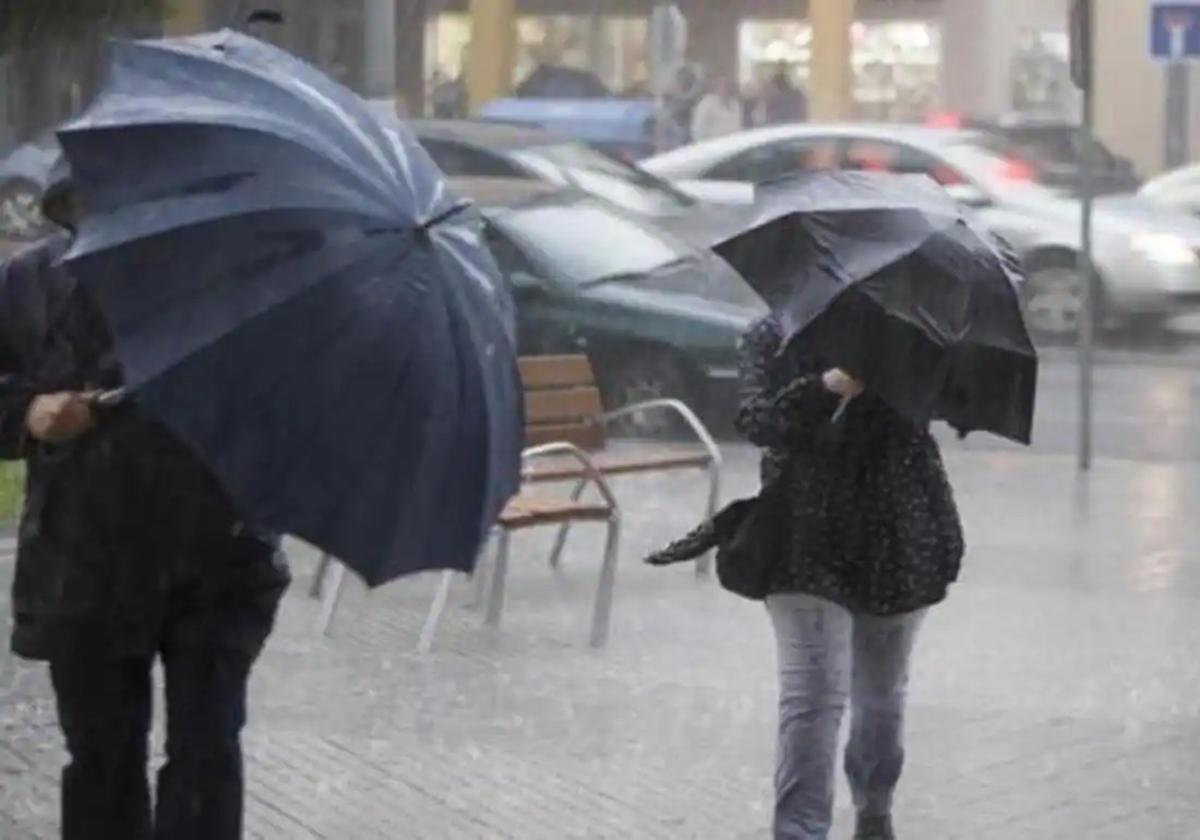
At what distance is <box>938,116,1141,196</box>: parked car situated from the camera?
25.3 metres

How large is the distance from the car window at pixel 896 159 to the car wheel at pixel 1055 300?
1047 millimetres

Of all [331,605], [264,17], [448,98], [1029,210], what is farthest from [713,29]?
[264,17]

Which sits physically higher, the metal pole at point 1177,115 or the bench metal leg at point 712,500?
the metal pole at point 1177,115

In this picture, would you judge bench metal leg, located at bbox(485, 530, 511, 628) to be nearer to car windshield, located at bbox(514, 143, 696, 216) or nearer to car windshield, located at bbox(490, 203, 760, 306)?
car windshield, located at bbox(490, 203, 760, 306)

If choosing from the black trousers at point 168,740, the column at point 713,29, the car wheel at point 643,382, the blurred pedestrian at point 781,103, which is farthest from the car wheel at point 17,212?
the column at point 713,29

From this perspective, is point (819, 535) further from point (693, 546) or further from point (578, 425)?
point (578, 425)

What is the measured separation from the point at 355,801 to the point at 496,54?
A: 34.1m

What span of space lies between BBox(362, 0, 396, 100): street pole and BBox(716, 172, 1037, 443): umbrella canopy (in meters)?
10.0

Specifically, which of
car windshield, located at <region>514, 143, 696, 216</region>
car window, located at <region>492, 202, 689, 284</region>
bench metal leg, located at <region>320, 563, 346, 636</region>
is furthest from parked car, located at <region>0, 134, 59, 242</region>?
bench metal leg, located at <region>320, 563, 346, 636</region>

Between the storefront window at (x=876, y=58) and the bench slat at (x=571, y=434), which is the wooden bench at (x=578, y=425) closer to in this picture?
the bench slat at (x=571, y=434)

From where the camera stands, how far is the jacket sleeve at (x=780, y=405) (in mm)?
6059

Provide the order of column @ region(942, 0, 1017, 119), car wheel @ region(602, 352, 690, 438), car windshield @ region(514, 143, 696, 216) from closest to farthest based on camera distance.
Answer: car wheel @ region(602, 352, 690, 438), car windshield @ region(514, 143, 696, 216), column @ region(942, 0, 1017, 119)

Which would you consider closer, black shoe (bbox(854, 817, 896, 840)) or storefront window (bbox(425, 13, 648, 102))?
black shoe (bbox(854, 817, 896, 840))

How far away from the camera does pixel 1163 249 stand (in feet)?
71.1
